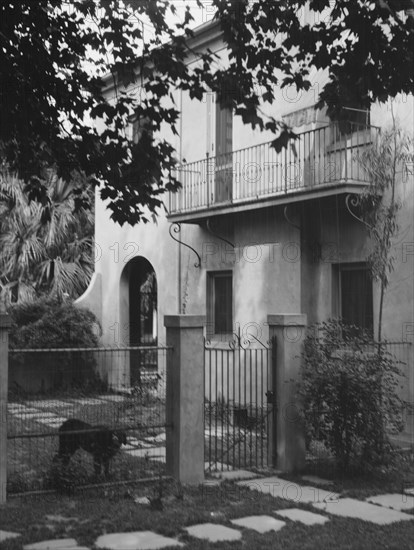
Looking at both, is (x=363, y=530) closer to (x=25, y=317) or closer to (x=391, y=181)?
(x=391, y=181)

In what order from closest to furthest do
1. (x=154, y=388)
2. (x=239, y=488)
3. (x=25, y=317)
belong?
(x=239, y=488) → (x=154, y=388) → (x=25, y=317)

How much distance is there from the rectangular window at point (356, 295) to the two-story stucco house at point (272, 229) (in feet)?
0.06

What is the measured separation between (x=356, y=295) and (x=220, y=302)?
4.08m

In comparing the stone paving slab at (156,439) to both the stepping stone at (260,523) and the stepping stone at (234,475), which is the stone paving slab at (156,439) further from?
the stepping stone at (260,523)

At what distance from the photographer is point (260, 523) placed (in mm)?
7281

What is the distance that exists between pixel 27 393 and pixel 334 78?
11.0m

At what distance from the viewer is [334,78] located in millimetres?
9383

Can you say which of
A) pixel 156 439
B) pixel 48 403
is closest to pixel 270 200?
pixel 156 439

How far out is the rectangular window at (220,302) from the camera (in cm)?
1617

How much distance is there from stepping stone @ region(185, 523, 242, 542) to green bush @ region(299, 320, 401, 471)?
2.64 meters

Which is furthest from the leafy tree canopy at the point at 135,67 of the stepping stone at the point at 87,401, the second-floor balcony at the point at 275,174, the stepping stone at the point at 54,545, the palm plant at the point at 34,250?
the palm plant at the point at 34,250

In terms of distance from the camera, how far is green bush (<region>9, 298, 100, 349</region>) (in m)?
18.3

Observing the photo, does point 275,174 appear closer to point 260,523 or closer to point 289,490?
point 289,490

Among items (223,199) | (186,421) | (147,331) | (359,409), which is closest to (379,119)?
(223,199)
